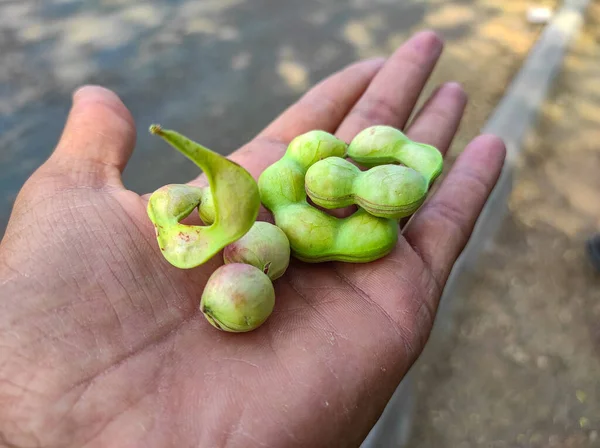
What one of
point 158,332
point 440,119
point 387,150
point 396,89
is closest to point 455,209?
point 387,150

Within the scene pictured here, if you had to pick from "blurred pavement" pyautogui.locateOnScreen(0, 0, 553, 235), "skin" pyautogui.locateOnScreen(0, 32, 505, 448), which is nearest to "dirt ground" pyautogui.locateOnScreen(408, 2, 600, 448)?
"blurred pavement" pyautogui.locateOnScreen(0, 0, 553, 235)

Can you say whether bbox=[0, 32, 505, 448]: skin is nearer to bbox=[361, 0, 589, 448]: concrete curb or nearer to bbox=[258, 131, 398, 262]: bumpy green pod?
bbox=[258, 131, 398, 262]: bumpy green pod

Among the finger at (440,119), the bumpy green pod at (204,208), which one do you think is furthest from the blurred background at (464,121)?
the bumpy green pod at (204,208)

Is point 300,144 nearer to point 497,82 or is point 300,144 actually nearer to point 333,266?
point 333,266

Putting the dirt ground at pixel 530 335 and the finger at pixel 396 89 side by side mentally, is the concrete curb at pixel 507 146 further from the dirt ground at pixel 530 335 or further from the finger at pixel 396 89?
the finger at pixel 396 89

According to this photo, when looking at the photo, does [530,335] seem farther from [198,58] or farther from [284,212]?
[198,58]

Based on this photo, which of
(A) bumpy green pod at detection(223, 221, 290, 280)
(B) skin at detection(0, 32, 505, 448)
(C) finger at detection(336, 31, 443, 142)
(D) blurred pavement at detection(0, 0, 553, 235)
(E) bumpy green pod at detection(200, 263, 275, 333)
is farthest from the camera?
(D) blurred pavement at detection(0, 0, 553, 235)
